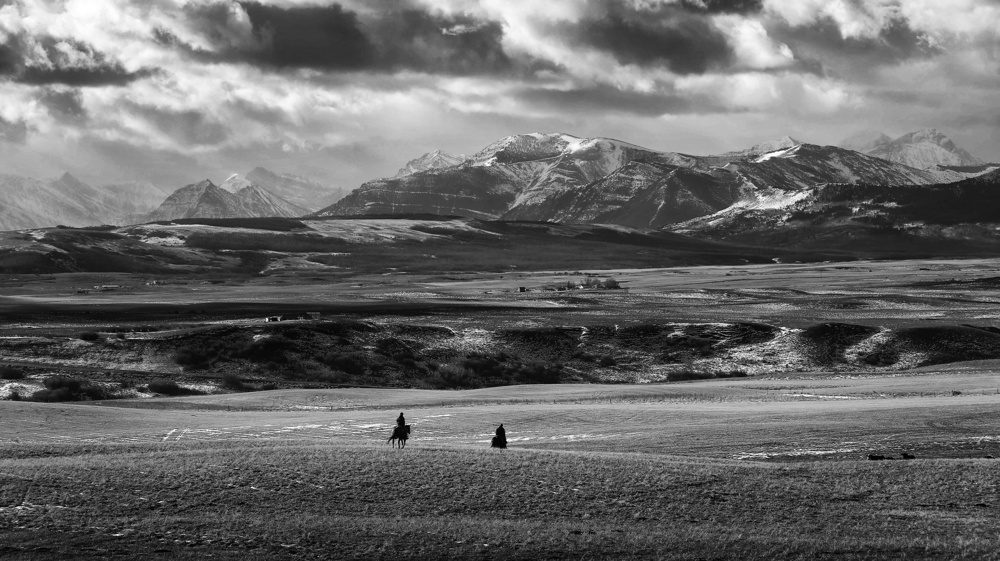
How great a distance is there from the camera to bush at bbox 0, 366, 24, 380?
81.4 m

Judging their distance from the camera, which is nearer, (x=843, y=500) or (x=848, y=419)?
(x=843, y=500)

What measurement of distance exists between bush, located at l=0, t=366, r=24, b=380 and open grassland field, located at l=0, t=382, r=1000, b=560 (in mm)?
31800

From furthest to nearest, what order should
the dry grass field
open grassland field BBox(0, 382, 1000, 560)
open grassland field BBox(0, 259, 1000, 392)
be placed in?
open grassland field BBox(0, 259, 1000, 392) → the dry grass field → open grassland field BBox(0, 382, 1000, 560)

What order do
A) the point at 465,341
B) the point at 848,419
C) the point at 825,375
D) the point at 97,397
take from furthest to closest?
the point at 465,341
the point at 825,375
the point at 97,397
the point at 848,419

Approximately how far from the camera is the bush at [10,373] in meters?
81.4

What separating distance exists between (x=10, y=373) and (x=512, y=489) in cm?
6330

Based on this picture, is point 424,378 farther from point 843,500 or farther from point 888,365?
point 843,500

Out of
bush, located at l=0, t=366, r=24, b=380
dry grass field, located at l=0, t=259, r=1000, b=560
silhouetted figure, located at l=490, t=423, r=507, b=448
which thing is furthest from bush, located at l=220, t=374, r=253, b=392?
silhouetted figure, located at l=490, t=423, r=507, b=448

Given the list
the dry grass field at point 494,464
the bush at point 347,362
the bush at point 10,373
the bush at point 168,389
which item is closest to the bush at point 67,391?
the dry grass field at point 494,464

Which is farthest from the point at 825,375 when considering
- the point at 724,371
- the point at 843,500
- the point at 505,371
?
the point at 843,500

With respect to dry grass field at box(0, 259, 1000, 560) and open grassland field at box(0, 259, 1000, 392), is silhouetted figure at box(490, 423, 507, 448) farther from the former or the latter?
open grassland field at box(0, 259, 1000, 392)

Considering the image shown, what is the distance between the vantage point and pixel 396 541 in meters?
28.8

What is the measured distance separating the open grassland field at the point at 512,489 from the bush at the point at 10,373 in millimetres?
31800

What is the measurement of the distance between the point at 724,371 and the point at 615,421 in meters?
49.6
